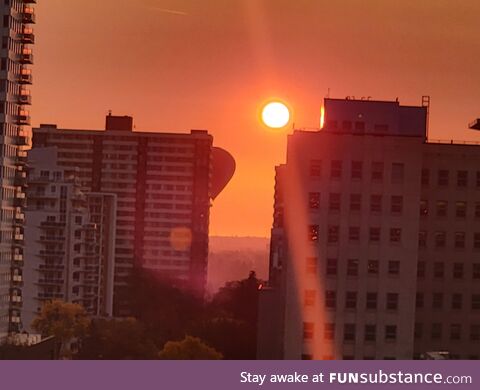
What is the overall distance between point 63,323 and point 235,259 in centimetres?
194

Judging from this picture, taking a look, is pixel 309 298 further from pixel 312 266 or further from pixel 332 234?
pixel 332 234

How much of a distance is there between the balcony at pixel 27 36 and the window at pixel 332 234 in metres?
2.77

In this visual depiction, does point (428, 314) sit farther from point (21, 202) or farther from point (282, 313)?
point (21, 202)

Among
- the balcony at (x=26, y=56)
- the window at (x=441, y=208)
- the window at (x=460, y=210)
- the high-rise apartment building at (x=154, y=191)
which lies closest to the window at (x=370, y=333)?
the window at (x=441, y=208)

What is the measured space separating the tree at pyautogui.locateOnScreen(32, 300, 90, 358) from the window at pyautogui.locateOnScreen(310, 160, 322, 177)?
2362mm

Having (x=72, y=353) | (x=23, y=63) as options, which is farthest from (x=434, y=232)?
(x=23, y=63)

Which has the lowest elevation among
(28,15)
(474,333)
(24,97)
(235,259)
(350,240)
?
(474,333)

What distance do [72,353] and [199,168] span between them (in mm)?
7676

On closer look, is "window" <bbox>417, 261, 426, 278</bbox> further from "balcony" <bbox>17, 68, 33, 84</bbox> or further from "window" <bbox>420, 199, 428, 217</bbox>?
"balcony" <bbox>17, 68, 33, 84</bbox>

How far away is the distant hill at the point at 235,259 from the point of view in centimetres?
748

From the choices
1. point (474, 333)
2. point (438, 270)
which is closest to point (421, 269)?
point (438, 270)

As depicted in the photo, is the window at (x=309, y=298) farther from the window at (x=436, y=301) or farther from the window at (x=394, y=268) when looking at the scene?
the window at (x=436, y=301)

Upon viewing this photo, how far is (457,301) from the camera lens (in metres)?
7.63
